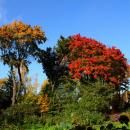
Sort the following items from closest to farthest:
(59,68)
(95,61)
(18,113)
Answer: (18,113) < (95,61) < (59,68)

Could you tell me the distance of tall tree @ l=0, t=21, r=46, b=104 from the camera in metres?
48.2

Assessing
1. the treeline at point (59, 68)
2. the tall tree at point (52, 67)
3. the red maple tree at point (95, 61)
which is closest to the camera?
the treeline at point (59, 68)

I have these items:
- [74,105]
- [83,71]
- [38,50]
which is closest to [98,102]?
[74,105]

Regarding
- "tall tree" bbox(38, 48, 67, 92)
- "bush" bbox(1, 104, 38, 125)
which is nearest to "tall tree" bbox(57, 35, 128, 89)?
"tall tree" bbox(38, 48, 67, 92)

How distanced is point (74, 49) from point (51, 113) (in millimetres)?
11521

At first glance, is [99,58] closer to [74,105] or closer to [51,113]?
[51,113]

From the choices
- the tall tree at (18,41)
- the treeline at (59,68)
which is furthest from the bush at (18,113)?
the tall tree at (18,41)

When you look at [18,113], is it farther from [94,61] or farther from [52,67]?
[52,67]

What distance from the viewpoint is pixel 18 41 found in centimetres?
4850

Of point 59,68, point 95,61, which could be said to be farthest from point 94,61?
point 59,68

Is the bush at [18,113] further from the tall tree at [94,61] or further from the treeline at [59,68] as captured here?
the tall tree at [94,61]

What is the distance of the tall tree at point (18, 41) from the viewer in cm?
4816

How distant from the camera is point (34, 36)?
48719mm

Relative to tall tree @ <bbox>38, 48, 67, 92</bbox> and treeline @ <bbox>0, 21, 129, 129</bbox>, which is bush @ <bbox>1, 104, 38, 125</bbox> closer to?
treeline @ <bbox>0, 21, 129, 129</bbox>
